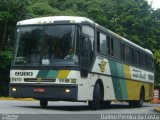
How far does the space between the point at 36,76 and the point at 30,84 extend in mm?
353

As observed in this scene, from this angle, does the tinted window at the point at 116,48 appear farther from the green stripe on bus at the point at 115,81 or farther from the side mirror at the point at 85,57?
the side mirror at the point at 85,57

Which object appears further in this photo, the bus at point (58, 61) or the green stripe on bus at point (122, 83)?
the green stripe on bus at point (122, 83)

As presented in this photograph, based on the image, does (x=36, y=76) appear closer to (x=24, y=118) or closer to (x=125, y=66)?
(x=24, y=118)

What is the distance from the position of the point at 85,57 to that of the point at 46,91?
1.85 m

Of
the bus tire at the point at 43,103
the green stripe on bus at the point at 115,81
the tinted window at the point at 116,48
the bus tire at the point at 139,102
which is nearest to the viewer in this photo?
the bus tire at the point at 43,103

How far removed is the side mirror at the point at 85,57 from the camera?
1716cm

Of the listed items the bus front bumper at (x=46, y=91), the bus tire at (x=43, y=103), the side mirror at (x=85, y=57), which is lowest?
the bus tire at (x=43, y=103)

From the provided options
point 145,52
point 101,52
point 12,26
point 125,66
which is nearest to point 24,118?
point 101,52

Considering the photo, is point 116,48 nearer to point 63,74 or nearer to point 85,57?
point 85,57

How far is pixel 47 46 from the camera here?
56.7 ft

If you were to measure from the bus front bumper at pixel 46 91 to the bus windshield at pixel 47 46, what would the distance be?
31.3 inches

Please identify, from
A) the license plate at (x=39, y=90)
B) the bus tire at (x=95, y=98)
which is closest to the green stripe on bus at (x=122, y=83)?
the bus tire at (x=95, y=98)

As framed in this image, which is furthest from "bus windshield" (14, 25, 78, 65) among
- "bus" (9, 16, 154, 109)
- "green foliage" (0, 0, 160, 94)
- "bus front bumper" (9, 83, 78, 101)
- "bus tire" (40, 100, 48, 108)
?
"green foliage" (0, 0, 160, 94)

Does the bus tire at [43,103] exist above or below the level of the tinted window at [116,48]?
below
